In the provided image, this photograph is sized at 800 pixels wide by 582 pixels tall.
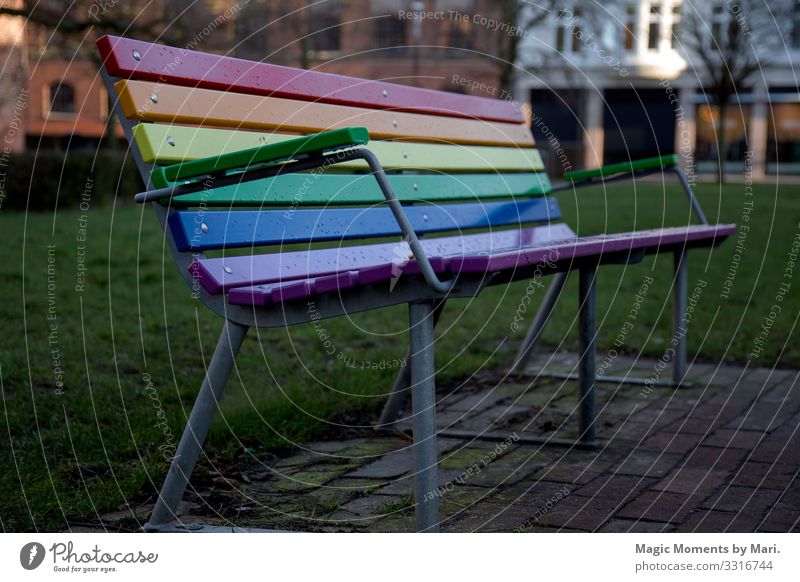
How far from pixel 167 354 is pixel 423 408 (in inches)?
102

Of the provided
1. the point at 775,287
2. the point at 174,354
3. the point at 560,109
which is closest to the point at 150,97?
the point at 174,354

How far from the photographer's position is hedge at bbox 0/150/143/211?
14273 millimetres

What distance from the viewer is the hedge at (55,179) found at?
1427 centimetres

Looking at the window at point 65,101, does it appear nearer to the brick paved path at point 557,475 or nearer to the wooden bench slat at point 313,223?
the wooden bench slat at point 313,223

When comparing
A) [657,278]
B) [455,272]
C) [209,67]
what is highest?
[209,67]

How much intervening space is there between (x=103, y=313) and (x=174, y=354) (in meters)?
1.22

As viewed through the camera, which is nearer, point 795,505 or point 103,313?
point 795,505

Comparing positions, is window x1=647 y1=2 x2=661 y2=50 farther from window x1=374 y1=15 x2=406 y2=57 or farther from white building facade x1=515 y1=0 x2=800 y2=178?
window x1=374 y1=15 x2=406 y2=57

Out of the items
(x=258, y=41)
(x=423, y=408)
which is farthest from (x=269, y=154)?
(x=258, y=41)

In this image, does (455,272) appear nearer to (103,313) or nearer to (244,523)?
(244,523)

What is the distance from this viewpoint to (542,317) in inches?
165

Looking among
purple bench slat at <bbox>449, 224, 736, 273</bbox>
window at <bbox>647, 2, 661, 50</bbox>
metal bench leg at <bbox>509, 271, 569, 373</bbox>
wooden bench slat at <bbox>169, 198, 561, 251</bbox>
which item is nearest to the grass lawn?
metal bench leg at <bbox>509, 271, 569, 373</bbox>

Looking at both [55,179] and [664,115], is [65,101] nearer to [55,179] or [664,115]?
[664,115]
